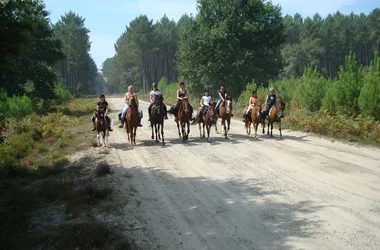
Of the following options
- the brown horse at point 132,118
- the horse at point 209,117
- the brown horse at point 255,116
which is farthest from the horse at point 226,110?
the brown horse at point 132,118

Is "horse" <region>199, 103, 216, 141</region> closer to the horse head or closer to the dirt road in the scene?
the horse head

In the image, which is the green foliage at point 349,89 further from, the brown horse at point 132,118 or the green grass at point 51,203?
the green grass at point 51,203

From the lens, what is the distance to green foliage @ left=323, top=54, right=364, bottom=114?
1777cm

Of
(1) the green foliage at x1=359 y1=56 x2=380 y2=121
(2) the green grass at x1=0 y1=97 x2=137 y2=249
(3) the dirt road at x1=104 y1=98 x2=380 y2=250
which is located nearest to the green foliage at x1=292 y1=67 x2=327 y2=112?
(1) the green foliage at x1=359 y1=56 x2=380 y2=121

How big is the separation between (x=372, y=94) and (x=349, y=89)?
6.52 ft

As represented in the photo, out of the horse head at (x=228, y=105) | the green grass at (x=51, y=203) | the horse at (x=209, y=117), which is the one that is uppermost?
the horse head at (x=228, y=105)

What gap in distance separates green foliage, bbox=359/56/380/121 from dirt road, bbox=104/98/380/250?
390 cm

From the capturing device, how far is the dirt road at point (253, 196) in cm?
592

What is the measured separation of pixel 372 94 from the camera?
52.0 ft

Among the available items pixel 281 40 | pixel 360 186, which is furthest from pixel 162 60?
pixel 360 186

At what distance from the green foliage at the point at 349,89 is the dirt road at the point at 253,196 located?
5.04 metres

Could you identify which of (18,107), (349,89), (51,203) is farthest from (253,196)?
(18,107)

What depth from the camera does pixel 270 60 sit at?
38.6 metres

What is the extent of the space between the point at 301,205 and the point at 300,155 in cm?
A: 512
